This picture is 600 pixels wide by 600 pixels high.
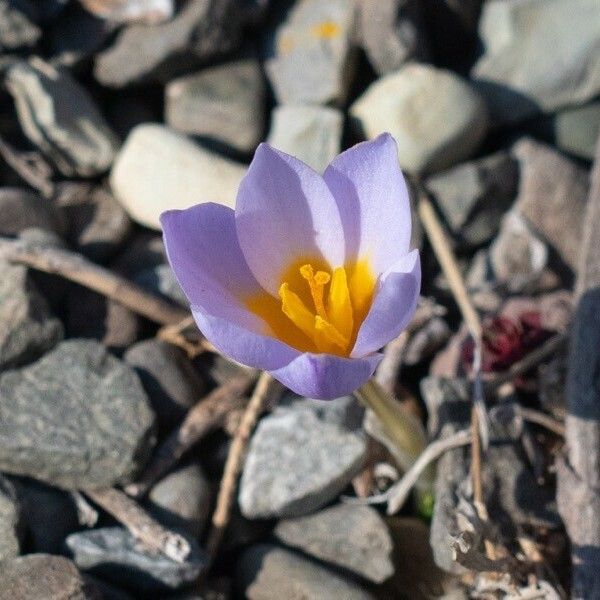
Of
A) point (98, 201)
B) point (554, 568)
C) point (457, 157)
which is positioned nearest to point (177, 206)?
point (98, 201)

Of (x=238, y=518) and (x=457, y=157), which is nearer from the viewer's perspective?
(x=238, y=518)

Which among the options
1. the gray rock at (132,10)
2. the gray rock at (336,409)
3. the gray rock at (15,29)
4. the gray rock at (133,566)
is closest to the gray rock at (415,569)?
the gray rock at (336,409)

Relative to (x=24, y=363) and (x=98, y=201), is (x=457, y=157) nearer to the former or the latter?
(x=98, y=201)

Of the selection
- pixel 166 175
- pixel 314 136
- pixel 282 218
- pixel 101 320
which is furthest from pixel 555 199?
pixel 101 320

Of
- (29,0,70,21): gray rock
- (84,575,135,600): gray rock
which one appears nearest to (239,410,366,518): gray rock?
(84,575,135,600): gray rock

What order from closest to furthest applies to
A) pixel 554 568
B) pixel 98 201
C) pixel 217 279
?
1. pixel 217 279
2. pixel 554 568
3. pixel 98 201

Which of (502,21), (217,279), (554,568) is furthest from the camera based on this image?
(502,21)
